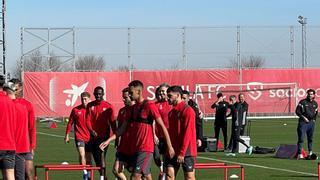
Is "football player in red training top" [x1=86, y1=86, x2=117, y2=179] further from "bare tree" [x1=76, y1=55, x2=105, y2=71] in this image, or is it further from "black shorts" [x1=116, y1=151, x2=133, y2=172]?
"bare tree" [x1=76, y1=55, x2=105, y2=71]

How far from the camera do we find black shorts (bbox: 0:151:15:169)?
11062 mm

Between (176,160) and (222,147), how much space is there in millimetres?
15196

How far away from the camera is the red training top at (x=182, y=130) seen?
1291 cm

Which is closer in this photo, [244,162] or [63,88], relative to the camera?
[244,162]

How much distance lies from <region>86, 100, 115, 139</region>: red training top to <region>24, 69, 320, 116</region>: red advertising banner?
36.5 metres

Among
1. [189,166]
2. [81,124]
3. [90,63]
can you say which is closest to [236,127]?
[81,124]

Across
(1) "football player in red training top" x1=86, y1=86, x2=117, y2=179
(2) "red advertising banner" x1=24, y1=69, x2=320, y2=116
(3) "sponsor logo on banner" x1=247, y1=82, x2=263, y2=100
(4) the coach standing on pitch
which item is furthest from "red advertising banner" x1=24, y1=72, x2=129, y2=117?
(1) "football player in red training top" x1=86, y1=86, x2=117, y2=179

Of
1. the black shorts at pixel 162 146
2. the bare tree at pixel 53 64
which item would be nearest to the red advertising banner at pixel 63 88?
the bare tree at pixel 53 64

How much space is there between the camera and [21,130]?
12.4 metres

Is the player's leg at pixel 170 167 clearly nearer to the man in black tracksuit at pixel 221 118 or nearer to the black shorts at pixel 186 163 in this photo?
the black shorts at pixel 186 163

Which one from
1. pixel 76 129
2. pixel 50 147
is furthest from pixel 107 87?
pixel 76 129

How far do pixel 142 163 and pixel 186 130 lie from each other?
865mm

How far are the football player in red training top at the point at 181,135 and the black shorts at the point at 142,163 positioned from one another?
0.42 meters

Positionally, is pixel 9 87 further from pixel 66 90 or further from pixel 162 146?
pixel 66 90
